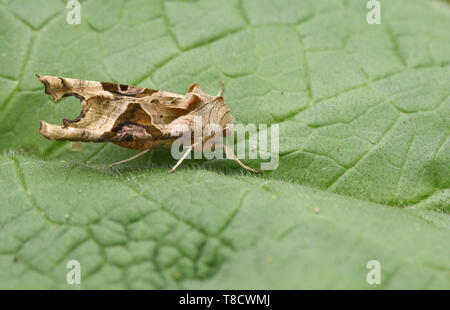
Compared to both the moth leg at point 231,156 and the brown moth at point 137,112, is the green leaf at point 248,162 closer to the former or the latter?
the moth leg at point 231,156

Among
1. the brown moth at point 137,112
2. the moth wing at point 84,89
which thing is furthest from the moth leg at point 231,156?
the moth wing at point 84,89

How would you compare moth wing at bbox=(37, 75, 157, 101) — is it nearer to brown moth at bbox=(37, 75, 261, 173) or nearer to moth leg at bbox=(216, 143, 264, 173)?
brown moth at bbox=(37, 75, 261, 173)

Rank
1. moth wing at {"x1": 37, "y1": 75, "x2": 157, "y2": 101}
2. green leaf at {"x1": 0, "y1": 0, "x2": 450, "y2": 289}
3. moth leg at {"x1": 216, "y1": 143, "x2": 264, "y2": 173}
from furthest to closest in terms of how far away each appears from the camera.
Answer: moth leg at {"x1": 216, "y1": 143, "x2": 264, "y2": 173}
moth wing at {"x1": 37, "y1": 75, "x2": 157, "y2": 101}
green leaf at {"x1": 0, "y1": 0, "x2": 450, "y2": 289}

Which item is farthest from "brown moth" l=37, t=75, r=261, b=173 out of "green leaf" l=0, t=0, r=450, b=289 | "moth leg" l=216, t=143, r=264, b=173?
"green leaf" l=0, t=0, r=450, b=289

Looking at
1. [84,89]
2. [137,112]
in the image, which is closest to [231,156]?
[137,112]

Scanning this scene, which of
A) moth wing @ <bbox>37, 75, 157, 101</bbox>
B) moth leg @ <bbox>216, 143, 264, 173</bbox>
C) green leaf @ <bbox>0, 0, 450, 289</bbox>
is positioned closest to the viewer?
green leaf @ <bbox>0, 0, 450, 289</bbox>
